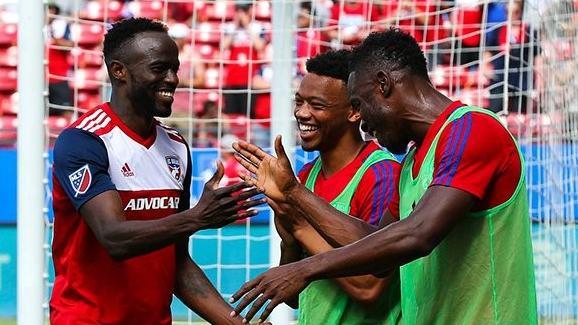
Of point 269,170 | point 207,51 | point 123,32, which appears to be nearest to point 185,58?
point 207,51

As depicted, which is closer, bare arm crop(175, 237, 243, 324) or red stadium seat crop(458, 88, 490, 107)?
bare arm crop(175, 237, 243, 324)

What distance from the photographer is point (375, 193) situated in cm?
451

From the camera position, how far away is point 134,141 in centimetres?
461

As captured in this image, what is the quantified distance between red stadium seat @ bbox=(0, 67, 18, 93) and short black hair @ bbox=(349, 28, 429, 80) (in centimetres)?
857

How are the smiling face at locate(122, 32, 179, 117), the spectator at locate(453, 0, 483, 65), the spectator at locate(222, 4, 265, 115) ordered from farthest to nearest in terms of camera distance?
the spectator at locate(222, 4, 265, 115)
the spectator at locate(453, 0, 483, 65)
the smiling face at locate(122, 32, 179, 117)

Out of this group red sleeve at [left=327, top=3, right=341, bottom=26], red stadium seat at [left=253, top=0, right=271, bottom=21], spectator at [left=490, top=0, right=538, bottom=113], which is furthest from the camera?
red stadium seat at [left=253, top=0, right=271, bottom=21]

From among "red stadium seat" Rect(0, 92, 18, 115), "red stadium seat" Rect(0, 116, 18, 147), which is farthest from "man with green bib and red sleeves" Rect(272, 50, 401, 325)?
"red stadium seat" Rect(0, 92, 18, 115)

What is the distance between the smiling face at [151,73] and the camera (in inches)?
182

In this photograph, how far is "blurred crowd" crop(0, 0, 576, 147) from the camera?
821 cm

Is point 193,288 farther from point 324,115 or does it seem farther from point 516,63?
point 516,63

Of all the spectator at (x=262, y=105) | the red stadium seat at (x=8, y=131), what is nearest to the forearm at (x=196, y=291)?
the spectator at (x=262, y=105)

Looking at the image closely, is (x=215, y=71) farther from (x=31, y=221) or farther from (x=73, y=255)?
(x=73, y=255)

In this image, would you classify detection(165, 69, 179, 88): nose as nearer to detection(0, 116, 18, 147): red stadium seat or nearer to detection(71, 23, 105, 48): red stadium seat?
detection(71, 23, 105, 48): red stadium seat

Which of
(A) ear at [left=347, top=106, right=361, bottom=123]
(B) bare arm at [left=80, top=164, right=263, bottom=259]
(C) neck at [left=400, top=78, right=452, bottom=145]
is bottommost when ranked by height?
(B) bare arm at [left=80, top=164, right=263, bottom=259]
